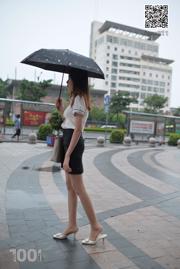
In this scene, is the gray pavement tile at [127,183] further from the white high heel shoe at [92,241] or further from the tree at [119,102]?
the tree at [119,102]

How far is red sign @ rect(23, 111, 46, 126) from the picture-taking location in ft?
67.8

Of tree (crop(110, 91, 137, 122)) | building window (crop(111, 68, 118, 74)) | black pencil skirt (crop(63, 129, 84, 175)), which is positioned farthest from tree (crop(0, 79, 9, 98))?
black pencil skirt (crop(63, 129, 84, 175))

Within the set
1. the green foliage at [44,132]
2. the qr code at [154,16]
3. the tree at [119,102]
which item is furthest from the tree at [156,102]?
the qr code at [154,16]

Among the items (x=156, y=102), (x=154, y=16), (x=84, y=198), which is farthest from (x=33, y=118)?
(x=156, y=102)

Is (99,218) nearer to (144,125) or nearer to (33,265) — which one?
(33,265)

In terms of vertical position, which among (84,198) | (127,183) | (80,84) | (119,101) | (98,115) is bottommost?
(127,183)

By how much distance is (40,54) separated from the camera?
3689 millimetres

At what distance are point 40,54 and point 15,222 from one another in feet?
6.68

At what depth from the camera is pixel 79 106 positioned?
136 inches

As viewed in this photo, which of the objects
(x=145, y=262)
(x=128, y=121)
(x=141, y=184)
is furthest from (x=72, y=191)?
(x=128, y=121)

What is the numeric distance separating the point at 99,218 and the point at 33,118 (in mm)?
16614

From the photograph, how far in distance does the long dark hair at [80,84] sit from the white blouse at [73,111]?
52 mm

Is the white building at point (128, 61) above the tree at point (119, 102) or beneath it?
above

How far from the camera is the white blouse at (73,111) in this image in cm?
344
